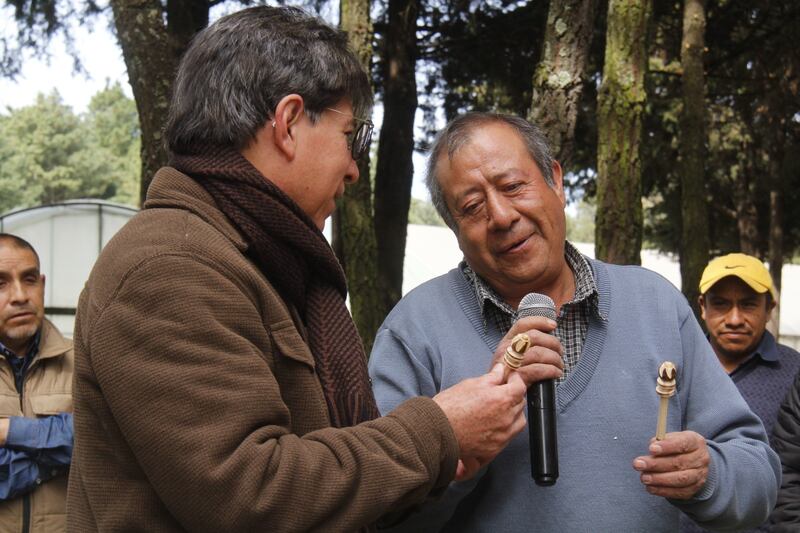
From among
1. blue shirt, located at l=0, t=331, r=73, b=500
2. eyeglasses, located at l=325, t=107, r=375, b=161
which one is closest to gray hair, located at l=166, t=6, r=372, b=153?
eyeglasses, located at l=325, t=107, r=375, b=161

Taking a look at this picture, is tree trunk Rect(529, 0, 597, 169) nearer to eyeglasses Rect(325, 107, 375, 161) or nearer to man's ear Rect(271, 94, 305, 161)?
eyeglasses Rect(325, 107, 375, 161)

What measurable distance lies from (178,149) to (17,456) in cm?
213

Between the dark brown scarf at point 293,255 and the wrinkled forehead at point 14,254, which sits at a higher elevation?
the dark brown scarf at point 293,255

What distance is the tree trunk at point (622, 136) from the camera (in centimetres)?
527

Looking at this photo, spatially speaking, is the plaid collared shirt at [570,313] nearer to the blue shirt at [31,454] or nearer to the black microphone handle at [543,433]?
the black microphone handle at [543,433]

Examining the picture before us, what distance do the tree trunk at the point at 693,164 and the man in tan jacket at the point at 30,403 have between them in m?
5.98

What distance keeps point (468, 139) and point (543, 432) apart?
96 centimetres

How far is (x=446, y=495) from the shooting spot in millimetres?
2236

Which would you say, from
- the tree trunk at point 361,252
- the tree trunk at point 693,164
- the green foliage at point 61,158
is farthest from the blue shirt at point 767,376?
the green foliage at point 61,158

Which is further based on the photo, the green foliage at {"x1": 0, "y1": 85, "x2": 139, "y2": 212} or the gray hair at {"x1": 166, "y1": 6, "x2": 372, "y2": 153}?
the green foliage at {"x1": 0, "y1": 85, "x2": 139, "y2": 212}

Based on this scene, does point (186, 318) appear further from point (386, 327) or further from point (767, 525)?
point (767, 525)

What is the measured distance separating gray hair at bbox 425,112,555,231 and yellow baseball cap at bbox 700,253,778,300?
198cm

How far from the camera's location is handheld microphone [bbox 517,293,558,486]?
210cm

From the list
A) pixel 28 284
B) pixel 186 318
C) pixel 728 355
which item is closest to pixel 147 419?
pixel 186 318
